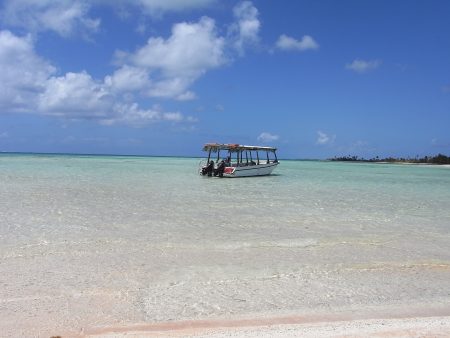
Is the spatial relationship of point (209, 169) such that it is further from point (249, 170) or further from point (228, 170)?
point (249, 170)

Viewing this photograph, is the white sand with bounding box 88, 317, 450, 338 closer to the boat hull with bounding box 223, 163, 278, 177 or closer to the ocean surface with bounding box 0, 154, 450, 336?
the ocean surface with bounding box 0, 154, 450, 336

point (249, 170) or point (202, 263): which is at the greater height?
point (249, 170)

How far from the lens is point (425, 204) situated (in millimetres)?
19281

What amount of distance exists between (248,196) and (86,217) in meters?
9.04

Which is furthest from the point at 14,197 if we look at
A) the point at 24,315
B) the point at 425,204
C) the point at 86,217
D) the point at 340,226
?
the point at 425,204

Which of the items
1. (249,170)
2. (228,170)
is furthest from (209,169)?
(249,170)

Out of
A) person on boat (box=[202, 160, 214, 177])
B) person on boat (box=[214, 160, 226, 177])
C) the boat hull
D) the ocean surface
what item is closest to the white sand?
the ocean surface

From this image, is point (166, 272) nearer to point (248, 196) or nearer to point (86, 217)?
point (86, 217)

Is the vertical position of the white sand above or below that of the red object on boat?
below

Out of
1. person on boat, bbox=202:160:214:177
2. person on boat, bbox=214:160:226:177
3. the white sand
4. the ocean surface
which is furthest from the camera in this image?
person on boat, bbox=202:160:214:177

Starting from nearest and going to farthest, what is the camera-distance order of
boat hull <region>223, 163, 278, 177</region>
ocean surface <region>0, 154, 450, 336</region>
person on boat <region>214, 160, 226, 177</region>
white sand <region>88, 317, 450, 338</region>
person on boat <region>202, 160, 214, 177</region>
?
white sand <region>88, 317, 450, 338</region>, ocean surface <region>0, 154, 450, 336</region>, person on boat <region>214, 160, 226, 177</region>, boat hull <region>223, 163, 278, 177</region>, person on boat <region>202, 160, 214, 177</region>

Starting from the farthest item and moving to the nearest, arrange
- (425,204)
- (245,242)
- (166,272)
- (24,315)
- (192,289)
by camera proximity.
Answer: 1. (425,204)
2. (245,242)
3. (166,272)
4. (192,289)
5. (24,315)

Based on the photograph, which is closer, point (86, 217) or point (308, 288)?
point (308, 288)

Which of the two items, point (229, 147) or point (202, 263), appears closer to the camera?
point (202, 263)
